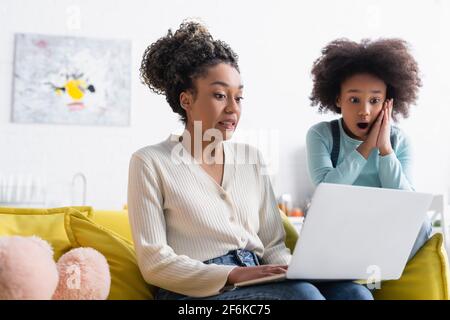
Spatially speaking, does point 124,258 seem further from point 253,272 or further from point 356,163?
point 356,163

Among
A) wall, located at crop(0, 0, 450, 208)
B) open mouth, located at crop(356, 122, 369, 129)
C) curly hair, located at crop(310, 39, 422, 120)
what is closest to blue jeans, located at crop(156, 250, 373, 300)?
open mouth, located at crop(356, 122, 369, 129)

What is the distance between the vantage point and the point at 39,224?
5.47 ft

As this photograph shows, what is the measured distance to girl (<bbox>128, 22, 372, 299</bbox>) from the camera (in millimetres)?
1356

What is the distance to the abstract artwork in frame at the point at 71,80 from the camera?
4.44m

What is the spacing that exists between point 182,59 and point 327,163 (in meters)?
0.57

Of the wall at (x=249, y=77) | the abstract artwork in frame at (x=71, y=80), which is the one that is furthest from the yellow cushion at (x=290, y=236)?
the abstract artwork in frame at (x=71, y=80)

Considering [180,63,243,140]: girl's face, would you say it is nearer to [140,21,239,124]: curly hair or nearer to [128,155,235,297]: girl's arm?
[140,21,239,124]: curly hair

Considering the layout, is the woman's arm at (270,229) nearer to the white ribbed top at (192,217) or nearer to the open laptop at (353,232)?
the white ribbed top at (192,217)

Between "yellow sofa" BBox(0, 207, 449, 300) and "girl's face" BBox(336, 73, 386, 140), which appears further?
"girl's face" BBox(336, 73, 386, 140)

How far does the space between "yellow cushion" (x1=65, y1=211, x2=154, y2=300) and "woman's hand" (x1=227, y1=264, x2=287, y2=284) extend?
1.03ft

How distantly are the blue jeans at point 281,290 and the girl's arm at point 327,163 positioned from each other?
39 cm
